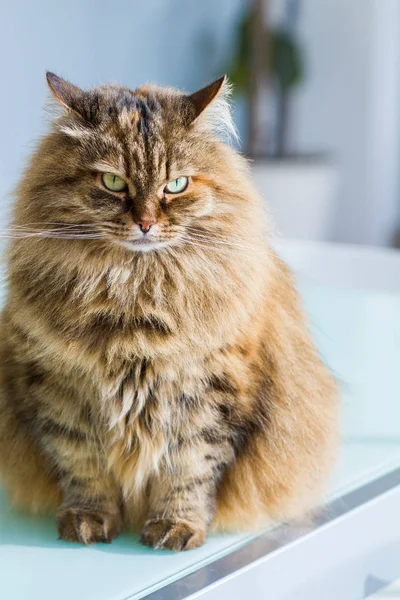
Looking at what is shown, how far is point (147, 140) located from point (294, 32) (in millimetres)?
3783

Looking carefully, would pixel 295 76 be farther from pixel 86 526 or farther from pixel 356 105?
pixel 86 526

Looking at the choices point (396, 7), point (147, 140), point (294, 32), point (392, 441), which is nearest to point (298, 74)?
point (294, 32)

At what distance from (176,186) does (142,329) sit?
0.20 meters

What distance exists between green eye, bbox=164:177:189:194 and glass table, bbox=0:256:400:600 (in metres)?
0.51

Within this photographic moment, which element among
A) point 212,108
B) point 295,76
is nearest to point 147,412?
point 212,108

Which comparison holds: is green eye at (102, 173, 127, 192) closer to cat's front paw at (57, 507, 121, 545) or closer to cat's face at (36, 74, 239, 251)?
cat's face at (36, 74, 239, 251)

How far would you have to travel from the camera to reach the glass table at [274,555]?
3.44 ft

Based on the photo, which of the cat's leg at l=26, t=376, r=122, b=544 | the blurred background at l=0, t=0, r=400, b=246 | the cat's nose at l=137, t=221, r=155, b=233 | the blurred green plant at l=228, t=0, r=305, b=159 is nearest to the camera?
the cat's nose at l=137, t=221, r=155, b=233

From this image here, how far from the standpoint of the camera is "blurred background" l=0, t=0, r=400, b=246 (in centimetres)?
383

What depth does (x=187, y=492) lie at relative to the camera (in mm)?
1178

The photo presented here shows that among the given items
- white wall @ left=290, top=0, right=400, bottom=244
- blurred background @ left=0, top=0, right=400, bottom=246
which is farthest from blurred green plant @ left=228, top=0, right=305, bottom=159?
white wall @ left=290, top=0, right=400, bottom=244

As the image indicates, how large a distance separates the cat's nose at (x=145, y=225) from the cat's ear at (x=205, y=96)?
17 cm

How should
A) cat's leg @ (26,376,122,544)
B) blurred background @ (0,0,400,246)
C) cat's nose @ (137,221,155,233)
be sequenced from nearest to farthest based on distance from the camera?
cat's nose @ (137,221,155,233) → cat's leg @ (26,376,122,544) → blurred background @ (0,0,400,246)

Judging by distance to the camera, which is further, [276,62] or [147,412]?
[276,62]
